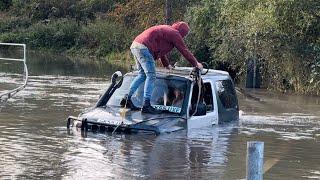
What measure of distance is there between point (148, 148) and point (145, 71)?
5.97 ft

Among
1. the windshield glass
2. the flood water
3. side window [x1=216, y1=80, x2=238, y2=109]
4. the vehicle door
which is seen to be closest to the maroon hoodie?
the windshield glass

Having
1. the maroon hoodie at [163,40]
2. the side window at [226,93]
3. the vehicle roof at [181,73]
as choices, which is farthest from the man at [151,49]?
the side window at [226,93]

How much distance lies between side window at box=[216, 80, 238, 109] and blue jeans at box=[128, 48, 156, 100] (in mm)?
1704

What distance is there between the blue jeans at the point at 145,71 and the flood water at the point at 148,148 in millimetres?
993

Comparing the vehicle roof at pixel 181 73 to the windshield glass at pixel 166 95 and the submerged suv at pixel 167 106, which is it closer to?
the submerged suv at pixel 167 106

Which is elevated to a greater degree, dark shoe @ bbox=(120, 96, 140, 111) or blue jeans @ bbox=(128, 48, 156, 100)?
blue jeans @ bbox=(128, 48, 156, 100)

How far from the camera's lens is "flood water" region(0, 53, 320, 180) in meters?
9.77

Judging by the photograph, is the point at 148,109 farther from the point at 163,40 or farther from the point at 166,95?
the point at 163,40

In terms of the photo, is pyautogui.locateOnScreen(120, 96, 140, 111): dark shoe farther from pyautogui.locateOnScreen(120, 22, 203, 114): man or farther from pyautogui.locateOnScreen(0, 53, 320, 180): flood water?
pyautogui.locateOnScreen(0, 53, 320, 180): flood water

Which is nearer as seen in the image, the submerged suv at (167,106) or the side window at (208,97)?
the submerged suv at (167,106)

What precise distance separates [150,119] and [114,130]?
625 mm

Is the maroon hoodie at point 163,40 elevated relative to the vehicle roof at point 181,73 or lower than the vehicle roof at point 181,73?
elevated

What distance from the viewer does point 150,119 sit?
1230 cm

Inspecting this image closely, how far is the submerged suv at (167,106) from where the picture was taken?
485 inches
